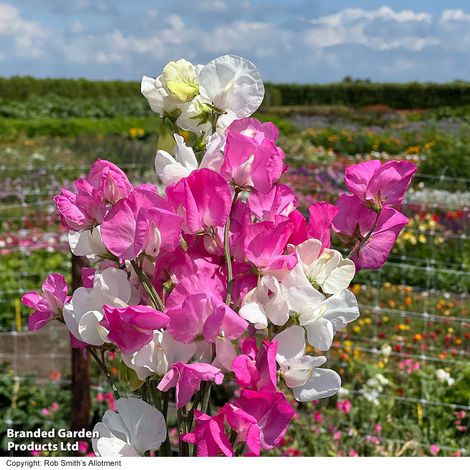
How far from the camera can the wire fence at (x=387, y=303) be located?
3.76 metres

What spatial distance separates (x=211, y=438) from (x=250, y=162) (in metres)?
0.29

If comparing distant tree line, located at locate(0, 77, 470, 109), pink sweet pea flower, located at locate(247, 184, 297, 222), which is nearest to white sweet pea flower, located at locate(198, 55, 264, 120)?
pink sweet pea flower, located at locate(247, 184, 297, 222)

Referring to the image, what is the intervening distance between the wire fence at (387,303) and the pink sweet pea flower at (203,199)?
2261mm

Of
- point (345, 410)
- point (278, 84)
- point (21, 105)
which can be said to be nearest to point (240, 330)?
point (345, 410)

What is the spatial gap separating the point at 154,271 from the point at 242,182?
13cm

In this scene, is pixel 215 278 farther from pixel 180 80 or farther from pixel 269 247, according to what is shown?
pixel 180 80

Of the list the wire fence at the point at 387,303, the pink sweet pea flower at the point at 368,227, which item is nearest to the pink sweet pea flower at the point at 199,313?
the pink sweet pea flower at the point at 368,227

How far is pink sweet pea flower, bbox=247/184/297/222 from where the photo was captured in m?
0.85

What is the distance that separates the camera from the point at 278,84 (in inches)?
1427

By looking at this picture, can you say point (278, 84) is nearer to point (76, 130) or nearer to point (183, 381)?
point (76, 130)

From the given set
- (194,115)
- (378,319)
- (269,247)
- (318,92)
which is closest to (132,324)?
(269,247)

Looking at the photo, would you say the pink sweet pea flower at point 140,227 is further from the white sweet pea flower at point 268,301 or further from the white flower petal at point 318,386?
the white flower petal at point 318,386

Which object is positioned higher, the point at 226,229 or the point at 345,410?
the point at 226,229
